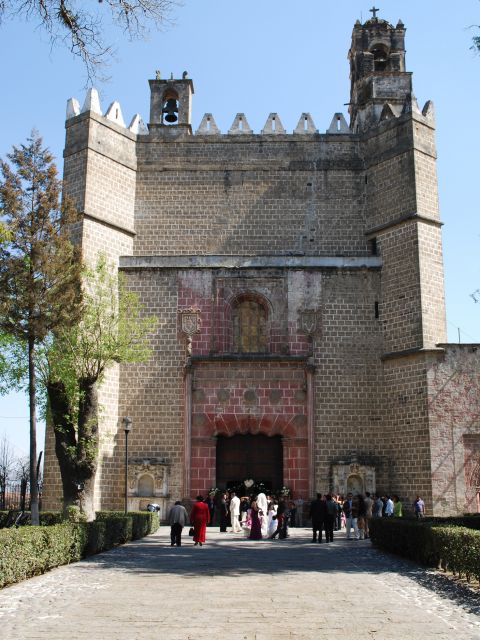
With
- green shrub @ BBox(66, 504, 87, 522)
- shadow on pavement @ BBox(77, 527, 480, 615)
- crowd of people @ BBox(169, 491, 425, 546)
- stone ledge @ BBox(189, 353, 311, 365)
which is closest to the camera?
shadow on pavement @ BBox(77, 527, 480, 615)

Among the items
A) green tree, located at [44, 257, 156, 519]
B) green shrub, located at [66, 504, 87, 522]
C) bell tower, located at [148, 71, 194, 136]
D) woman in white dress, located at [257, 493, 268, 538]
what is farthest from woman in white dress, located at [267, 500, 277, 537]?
bell tower, located at [148, 71, 194, 136]

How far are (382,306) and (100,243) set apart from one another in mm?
9985

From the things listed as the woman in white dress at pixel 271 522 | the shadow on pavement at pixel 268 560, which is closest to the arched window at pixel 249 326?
the woman in white dress at pixel 271 522

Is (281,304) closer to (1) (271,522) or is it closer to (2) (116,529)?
(1) (271,522)

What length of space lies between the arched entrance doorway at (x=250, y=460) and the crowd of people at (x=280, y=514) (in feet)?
2.05

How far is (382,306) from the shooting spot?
24.2 meters

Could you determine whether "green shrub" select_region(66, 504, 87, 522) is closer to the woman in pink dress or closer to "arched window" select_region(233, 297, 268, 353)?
the woman in pink dress

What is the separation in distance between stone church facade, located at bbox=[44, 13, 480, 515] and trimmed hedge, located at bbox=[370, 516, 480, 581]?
20.5 ft

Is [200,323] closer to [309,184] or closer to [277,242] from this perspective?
[277,242]

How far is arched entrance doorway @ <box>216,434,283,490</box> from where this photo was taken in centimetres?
2345

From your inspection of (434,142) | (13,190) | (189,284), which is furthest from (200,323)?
(434,142)

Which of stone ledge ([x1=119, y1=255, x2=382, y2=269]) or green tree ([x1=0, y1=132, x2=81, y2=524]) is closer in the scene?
green tree ([x1=0, y1=132, x2=81, y2=524])

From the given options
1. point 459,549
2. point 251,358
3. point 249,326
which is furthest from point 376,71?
point 459,549

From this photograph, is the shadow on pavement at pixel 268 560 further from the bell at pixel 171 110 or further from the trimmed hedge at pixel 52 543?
the bell at pixel 171 110
